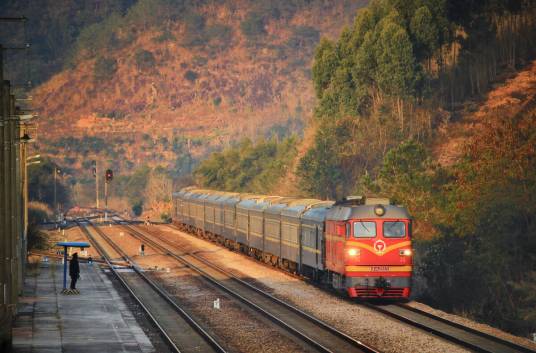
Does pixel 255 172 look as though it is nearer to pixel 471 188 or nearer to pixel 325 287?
pixel 471 188

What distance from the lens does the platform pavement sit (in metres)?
23.9

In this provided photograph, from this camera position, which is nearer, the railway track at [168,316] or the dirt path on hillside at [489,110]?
the railway track at [168,316]

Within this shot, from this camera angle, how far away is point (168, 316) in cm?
2980

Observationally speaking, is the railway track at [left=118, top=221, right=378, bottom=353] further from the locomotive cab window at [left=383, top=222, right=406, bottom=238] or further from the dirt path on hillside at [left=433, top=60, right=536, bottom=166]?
the dirt path on hillside at [left=433, top=60, right=536, bottom=166]

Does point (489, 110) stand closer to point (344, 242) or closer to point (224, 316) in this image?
point (344, 242)

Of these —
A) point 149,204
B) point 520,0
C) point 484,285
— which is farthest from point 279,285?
point 149,204

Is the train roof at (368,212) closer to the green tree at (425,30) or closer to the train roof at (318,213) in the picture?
the train roof at (318,213)

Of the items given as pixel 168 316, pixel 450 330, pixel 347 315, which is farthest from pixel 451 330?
pixel 168 316

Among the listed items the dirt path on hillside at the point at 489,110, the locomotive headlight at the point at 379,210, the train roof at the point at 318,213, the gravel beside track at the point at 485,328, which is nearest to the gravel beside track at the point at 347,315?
the gravel beside track at the point at 485,328

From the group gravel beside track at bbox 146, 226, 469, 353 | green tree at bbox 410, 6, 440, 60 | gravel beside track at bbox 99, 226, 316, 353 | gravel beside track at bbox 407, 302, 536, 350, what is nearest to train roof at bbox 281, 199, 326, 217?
gravel beside track at bbox 146, 226, 469, 353

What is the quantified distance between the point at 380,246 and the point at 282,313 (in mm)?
3783

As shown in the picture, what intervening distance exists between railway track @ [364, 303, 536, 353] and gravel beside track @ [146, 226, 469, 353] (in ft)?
0.86

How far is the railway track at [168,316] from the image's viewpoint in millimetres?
24000

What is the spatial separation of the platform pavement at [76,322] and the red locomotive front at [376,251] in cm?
707
